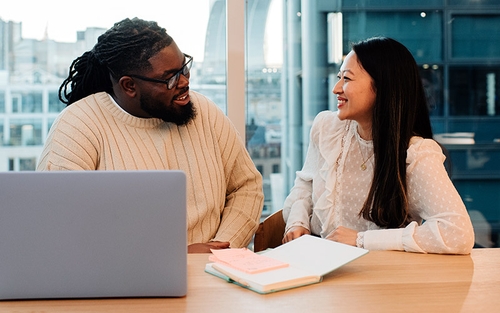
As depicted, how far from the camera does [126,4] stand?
9.55ft

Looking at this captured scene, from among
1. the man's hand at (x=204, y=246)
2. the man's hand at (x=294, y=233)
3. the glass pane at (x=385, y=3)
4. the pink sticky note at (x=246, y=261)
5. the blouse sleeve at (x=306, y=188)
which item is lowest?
the man's hand at (x=204, y=246)

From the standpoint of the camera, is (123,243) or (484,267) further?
(484,267)

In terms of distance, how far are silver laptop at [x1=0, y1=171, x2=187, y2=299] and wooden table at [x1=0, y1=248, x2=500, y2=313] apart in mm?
40

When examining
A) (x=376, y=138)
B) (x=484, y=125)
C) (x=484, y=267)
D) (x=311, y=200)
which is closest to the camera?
→ (x=484, y=267)

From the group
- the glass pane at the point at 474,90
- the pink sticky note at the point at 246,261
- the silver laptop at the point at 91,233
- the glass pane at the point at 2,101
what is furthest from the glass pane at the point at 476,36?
the silver laptop at the point at 91,233

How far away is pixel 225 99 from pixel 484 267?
5.52ft

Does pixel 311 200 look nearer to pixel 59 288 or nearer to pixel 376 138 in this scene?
pixel 376 138

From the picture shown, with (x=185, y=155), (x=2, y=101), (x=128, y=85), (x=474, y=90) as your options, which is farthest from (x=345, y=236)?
(x=2, y=101)

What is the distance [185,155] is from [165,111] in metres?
0.18

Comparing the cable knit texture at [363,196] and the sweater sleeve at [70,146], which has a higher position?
the sweater sleeve at [70,146]

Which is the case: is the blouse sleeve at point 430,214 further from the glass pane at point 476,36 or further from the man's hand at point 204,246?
the glass pane at point 476,36

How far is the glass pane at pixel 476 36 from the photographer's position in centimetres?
320

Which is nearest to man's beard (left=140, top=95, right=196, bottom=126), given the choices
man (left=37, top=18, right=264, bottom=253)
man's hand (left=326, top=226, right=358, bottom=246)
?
man (left=37, top=18, right=264, bottom=253)

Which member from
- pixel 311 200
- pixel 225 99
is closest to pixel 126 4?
pixel 225 99
